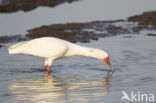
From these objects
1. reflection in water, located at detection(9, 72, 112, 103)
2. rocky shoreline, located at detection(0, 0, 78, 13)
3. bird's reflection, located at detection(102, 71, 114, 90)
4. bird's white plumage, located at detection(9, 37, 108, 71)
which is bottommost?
bird's reflection, located at detection(102, 71, 114, 90)

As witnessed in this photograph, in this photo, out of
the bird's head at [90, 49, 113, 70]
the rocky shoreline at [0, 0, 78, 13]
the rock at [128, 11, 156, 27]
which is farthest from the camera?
the rocky shoreline at [0, 0, 78, 13]

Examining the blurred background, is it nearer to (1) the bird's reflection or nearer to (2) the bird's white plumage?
(1) the bird's reflection

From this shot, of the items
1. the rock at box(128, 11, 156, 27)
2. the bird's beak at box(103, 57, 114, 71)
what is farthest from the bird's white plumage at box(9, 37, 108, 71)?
the rock at box(128, 11, 156, 27)

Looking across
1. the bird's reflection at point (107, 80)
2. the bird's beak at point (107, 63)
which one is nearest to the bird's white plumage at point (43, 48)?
the bird's beak at point (107, 63)

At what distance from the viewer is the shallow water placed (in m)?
8.59

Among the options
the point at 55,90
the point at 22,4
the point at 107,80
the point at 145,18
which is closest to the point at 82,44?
the point at 107,80

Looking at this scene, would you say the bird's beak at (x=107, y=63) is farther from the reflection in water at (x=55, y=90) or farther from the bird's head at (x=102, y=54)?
the reflection in water at (x=55, y=90)

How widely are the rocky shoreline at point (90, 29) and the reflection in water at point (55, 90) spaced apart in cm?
528

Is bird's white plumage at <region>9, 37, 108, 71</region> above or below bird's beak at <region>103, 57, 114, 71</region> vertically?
above

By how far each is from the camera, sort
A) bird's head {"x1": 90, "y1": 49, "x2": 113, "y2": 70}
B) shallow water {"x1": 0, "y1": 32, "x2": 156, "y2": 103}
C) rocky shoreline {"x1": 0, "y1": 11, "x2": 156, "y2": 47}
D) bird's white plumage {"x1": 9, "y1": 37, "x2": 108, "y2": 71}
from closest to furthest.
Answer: shallow water {"x1": 0, "y1": 32, "x2": 156, "y2": 103} < bird's white plumage {"x1": 9, "y1": 37, "x2": 108, "y2": 71} < bird's head {"x1": 90, "y1": 49, "x2": 113, "y2": 70} < rocky shoreline {"x1": 0, "y1": 11, "x2": 156, "y2": 47}

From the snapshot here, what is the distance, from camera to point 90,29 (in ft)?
59.9

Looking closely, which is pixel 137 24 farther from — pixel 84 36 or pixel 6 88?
pixel 6 88

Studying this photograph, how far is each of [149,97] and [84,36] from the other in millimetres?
8621

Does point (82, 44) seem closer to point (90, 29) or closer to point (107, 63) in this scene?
point (90, 29)
